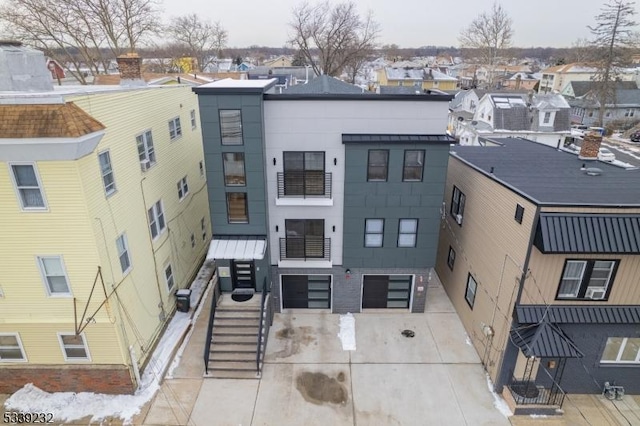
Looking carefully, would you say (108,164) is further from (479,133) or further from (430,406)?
(479,133)

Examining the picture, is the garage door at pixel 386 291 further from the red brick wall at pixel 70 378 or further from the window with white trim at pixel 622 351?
the red brick wall at pixel 70 378

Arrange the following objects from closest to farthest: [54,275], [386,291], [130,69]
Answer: [54,275] → [386,291] → [130,69]

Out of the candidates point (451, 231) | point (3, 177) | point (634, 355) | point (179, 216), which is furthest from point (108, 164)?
point (634, 355)

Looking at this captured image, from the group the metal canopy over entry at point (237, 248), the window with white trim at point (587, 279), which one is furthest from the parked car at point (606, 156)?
the metal canopy over entry at point (237, 248)

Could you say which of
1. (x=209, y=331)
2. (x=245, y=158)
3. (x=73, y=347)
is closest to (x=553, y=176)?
(x=245, y=158)

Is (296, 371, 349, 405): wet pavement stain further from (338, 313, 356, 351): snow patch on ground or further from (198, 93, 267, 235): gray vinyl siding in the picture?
(198, 93, 267, 235): gray vinyl siding

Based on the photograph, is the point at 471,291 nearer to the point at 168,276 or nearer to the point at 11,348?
the point at 168,276
